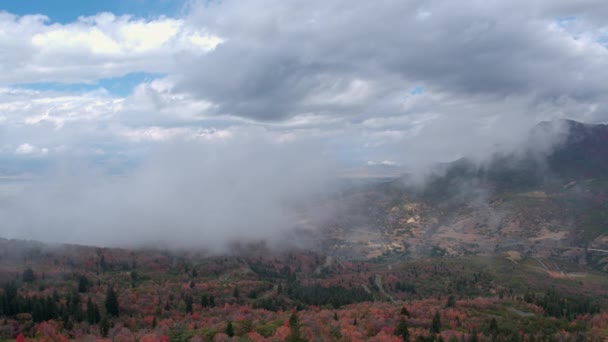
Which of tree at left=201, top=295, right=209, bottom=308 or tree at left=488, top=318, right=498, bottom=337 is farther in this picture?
tree at left=201, top=295, right=209, bottom=308

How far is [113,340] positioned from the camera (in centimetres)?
11900

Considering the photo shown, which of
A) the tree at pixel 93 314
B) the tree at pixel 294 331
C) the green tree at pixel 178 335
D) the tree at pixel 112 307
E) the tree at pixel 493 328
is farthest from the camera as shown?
the tree at pixel 112 307

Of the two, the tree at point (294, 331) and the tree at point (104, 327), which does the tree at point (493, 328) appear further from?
the tree at point (104, 327)

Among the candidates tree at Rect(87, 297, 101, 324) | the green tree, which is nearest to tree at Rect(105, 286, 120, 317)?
tree at Rect(87, 297, 101, 324)

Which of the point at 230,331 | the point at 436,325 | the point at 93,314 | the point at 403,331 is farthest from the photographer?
the point at 93,314

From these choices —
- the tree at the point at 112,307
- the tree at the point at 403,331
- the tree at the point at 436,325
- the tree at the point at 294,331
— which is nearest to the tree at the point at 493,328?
the tree at the point at 436,325

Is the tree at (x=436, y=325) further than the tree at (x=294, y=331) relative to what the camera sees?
Yes

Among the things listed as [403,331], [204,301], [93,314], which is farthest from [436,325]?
[93,314]

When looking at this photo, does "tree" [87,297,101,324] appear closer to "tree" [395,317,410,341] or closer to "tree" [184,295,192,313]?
"tree" [184,295,192,313]

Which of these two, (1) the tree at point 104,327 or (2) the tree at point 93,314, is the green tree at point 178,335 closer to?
(1) the tree at point 104,327

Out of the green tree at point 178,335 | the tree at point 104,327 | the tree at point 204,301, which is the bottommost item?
the tree at point 204,301

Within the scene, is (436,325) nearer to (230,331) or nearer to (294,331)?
(294,331)

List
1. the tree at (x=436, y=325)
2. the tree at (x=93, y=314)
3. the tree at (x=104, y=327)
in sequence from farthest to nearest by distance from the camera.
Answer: the tree at (x=93, y=314), the tree at (x=104, y=327), the tree at (x=436, y=325)

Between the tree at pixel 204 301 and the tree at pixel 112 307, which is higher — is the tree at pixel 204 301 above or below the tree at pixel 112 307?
below
